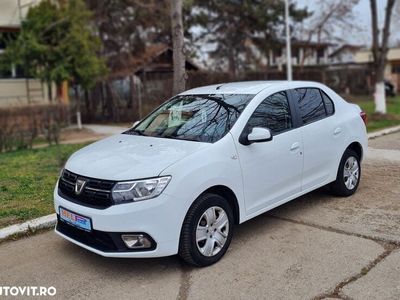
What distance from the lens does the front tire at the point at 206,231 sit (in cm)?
398

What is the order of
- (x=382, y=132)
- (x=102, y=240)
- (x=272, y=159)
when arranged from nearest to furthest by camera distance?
(x=102, y=240)
(x=272, y=159)
(x=382, y=132)

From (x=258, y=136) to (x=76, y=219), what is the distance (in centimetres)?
188

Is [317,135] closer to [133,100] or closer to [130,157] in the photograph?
[130,157]

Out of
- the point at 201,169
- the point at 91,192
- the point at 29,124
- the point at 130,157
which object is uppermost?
the point at 130,157

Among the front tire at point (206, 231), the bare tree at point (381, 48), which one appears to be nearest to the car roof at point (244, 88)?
the front tire at point (206, 231)

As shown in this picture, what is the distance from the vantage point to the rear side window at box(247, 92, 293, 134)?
16.0ft

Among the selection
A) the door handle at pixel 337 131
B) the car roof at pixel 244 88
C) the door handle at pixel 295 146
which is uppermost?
the car roof at pixel 244 88

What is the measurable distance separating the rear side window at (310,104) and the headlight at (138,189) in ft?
7.57

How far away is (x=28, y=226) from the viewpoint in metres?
5.21

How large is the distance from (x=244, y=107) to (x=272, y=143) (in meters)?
0.48

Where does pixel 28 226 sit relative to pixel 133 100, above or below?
below

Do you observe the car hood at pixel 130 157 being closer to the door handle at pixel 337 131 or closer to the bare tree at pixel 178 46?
the door handle at pixel 337 131

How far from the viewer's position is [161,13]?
21.5 metres

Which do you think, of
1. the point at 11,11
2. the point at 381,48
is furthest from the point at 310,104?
the point at 11,11
